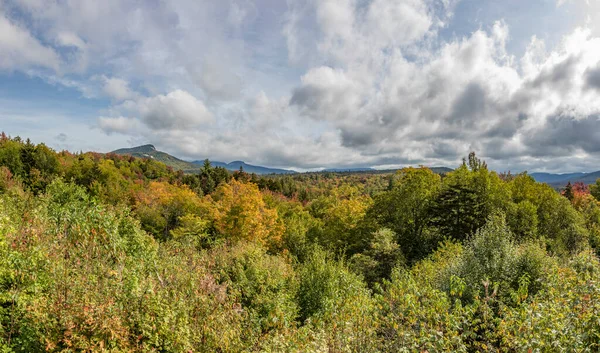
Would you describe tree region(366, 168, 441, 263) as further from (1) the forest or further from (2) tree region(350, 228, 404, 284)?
(2) tree region(350, 228, 404, 284)

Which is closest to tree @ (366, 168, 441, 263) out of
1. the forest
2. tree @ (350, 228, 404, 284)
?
the forest

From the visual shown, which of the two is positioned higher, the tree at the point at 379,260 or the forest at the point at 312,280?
the forest at the point at 312,280

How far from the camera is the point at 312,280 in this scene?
53.2 ft

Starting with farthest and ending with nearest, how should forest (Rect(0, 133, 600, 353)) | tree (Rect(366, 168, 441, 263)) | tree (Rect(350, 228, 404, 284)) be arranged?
tree (Rect(366, 168, 441, 263)) → tree (Rect(350, 228, 404, 284)) → forest (Rect(0, 133, 600, 353))

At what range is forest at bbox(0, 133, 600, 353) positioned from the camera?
20.9 ft

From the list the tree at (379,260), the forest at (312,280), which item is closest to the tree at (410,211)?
the forest at (312,280)

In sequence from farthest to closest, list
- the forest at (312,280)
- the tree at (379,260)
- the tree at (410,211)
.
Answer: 1. the tree at (410,211)
2. the tree at (379,260)
3. the forest at (312,280)

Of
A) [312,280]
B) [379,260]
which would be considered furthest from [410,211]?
[312,280]

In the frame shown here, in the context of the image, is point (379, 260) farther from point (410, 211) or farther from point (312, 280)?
point (312, 280)

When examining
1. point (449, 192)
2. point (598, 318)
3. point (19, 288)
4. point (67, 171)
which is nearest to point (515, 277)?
point (598, 318)

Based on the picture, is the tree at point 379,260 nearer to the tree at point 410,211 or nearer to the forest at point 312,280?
the forest at point 312,280

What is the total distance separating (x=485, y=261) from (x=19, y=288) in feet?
52.9

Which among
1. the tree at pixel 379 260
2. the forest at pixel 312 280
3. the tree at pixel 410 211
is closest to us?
the forest at pixel 312 280

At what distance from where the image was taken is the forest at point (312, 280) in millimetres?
6371
